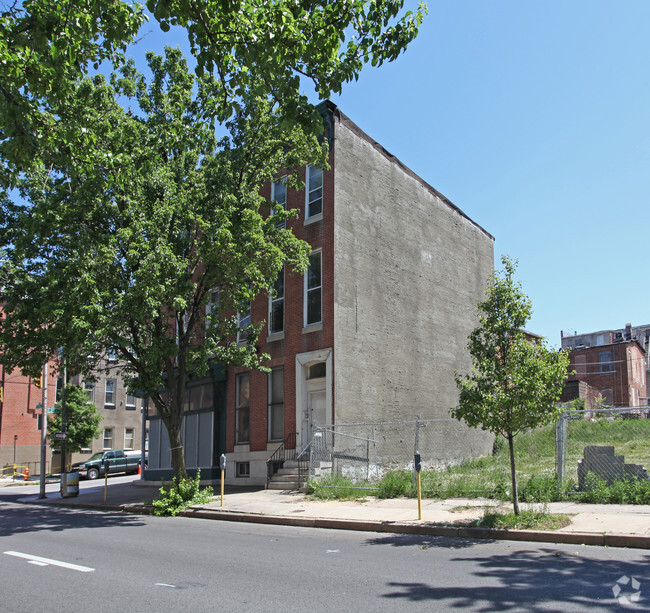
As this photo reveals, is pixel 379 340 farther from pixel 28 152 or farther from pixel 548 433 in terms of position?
pixel 28 152

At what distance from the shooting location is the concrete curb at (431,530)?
29.1ft

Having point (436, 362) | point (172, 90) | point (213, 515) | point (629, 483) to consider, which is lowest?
point (213, 515)

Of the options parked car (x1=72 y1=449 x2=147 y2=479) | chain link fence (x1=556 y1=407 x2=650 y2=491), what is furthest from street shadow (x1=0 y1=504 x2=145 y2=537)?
parked car (x1=72 y1=449 x2=147 y2=479)

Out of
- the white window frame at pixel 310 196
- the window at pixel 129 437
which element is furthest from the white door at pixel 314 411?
the window at pixel 129 437

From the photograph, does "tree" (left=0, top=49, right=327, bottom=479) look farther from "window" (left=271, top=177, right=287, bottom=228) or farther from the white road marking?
the white road marking

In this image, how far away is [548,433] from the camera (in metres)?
25.7

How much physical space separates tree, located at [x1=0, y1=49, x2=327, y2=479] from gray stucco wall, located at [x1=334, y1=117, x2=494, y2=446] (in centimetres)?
308

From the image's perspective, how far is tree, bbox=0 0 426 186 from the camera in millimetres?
8188

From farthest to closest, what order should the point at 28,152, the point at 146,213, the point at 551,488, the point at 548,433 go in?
the point at 548,433 → the point at 146,213 → the point at 551,488 → the point at 28,152

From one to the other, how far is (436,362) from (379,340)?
3.83 m

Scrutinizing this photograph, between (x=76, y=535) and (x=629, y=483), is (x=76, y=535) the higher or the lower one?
the lower one

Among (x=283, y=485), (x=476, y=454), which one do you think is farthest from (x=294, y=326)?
(x=476, y=454)

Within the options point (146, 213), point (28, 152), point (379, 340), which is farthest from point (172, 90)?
point (379, 340)

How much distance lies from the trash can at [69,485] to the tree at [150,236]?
269 inches
